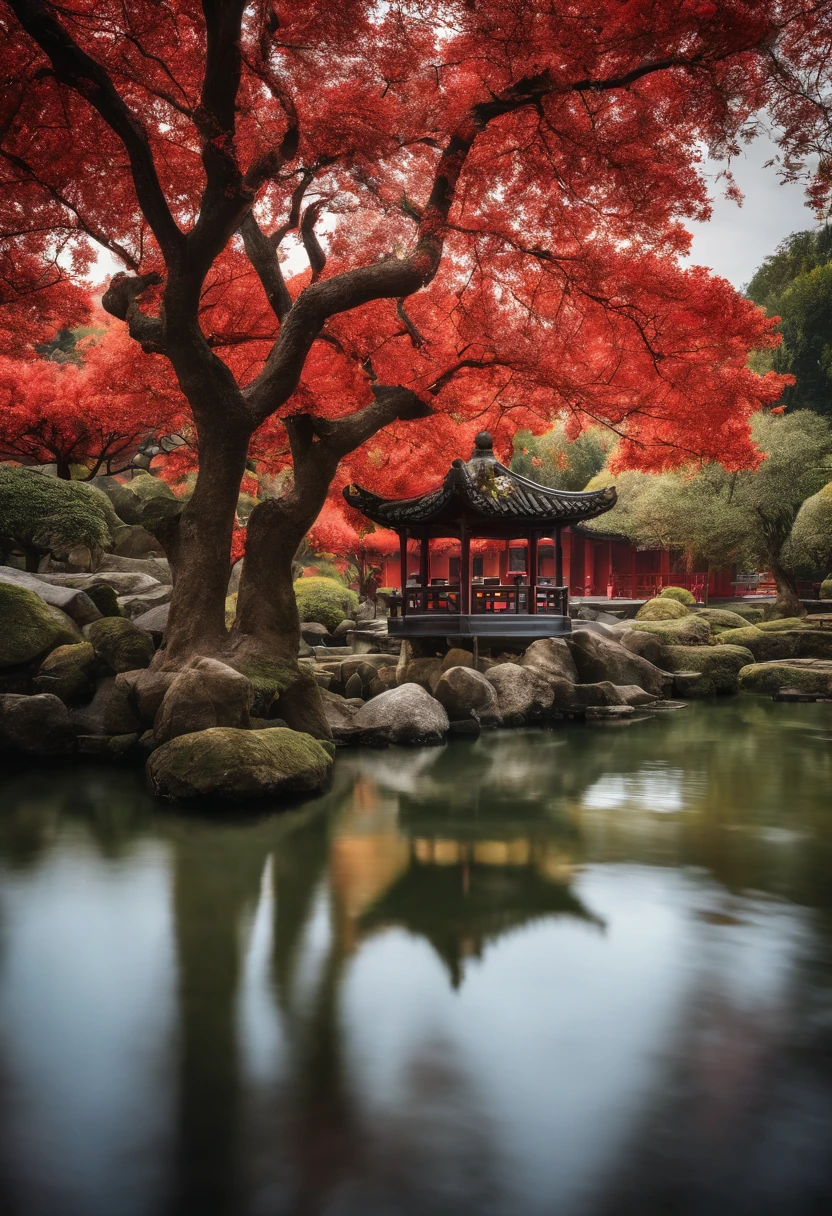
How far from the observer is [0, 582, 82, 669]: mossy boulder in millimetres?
11930

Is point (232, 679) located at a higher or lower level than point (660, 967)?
higher

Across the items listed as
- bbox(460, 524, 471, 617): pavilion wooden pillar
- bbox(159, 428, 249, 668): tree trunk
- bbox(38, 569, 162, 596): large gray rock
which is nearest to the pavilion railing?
bbox(460, 524, 471, 617): pavilion wooden pillar

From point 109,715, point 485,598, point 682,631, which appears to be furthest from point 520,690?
point 682,631

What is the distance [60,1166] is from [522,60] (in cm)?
1070

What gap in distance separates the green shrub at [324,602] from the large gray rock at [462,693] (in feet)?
28.5

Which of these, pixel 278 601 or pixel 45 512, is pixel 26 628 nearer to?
pixel 278 601

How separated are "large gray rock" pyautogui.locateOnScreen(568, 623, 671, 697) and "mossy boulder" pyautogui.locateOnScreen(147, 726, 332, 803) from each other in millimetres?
9088

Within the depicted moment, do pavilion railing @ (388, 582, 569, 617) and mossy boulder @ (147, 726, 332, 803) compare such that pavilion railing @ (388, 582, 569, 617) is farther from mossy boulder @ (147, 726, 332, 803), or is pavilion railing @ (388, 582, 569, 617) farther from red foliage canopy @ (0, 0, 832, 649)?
mossy boulder @ (147, 726, 332, 803)

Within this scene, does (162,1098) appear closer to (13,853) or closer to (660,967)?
(660,967)

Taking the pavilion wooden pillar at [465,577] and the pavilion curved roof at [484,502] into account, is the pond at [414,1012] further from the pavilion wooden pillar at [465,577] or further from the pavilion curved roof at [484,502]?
the pavilion curved roof at [484,502]

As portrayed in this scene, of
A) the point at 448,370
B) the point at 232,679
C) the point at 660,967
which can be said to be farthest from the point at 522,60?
the point at 660,967

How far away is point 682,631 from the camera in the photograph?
2152 centimetres

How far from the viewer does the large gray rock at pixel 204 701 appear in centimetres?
971

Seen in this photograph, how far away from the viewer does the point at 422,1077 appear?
391 cm
